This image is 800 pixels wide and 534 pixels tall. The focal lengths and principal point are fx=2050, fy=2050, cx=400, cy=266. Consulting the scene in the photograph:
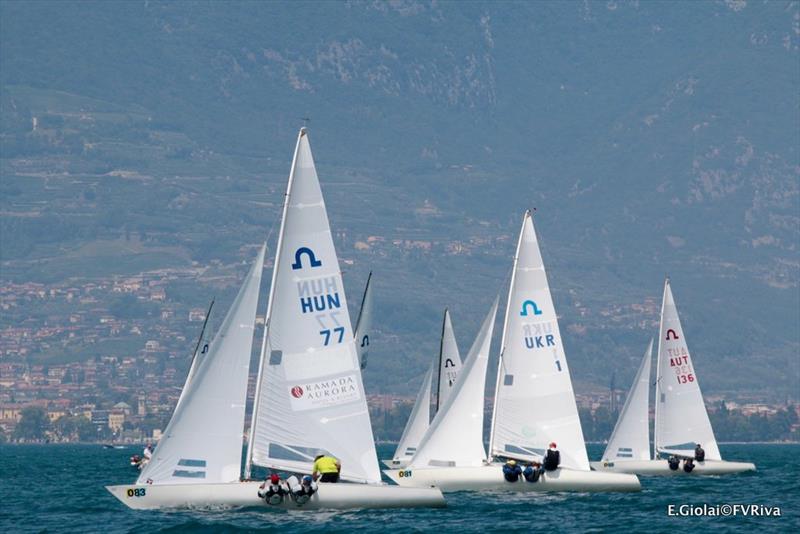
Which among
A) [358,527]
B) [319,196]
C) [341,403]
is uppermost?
[319,196]

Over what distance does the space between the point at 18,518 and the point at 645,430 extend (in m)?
38.2

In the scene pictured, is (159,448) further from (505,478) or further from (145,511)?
(505,478)

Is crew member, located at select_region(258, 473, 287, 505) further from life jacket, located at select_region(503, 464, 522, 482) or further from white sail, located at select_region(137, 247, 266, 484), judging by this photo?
life jacket, located at select_region(503, 464, 522, 482)

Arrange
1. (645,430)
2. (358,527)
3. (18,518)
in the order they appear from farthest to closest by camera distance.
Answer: (645,430)
(18,518)
(358,527)

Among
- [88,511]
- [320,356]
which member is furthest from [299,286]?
[88,511]

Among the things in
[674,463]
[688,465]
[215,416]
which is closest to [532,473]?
[215,416]

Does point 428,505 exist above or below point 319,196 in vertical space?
below

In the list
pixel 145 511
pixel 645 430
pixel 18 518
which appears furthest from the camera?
pixel 645 430

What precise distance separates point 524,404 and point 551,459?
3616 mm

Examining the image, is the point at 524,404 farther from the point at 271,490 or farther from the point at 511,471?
the point at 271,490

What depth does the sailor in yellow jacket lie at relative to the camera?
61.6m

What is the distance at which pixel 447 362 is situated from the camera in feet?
308

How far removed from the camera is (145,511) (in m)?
63.2

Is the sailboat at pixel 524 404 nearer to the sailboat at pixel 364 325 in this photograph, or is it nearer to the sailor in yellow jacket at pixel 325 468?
the sailor in yellow jacket at pixel 325 468
